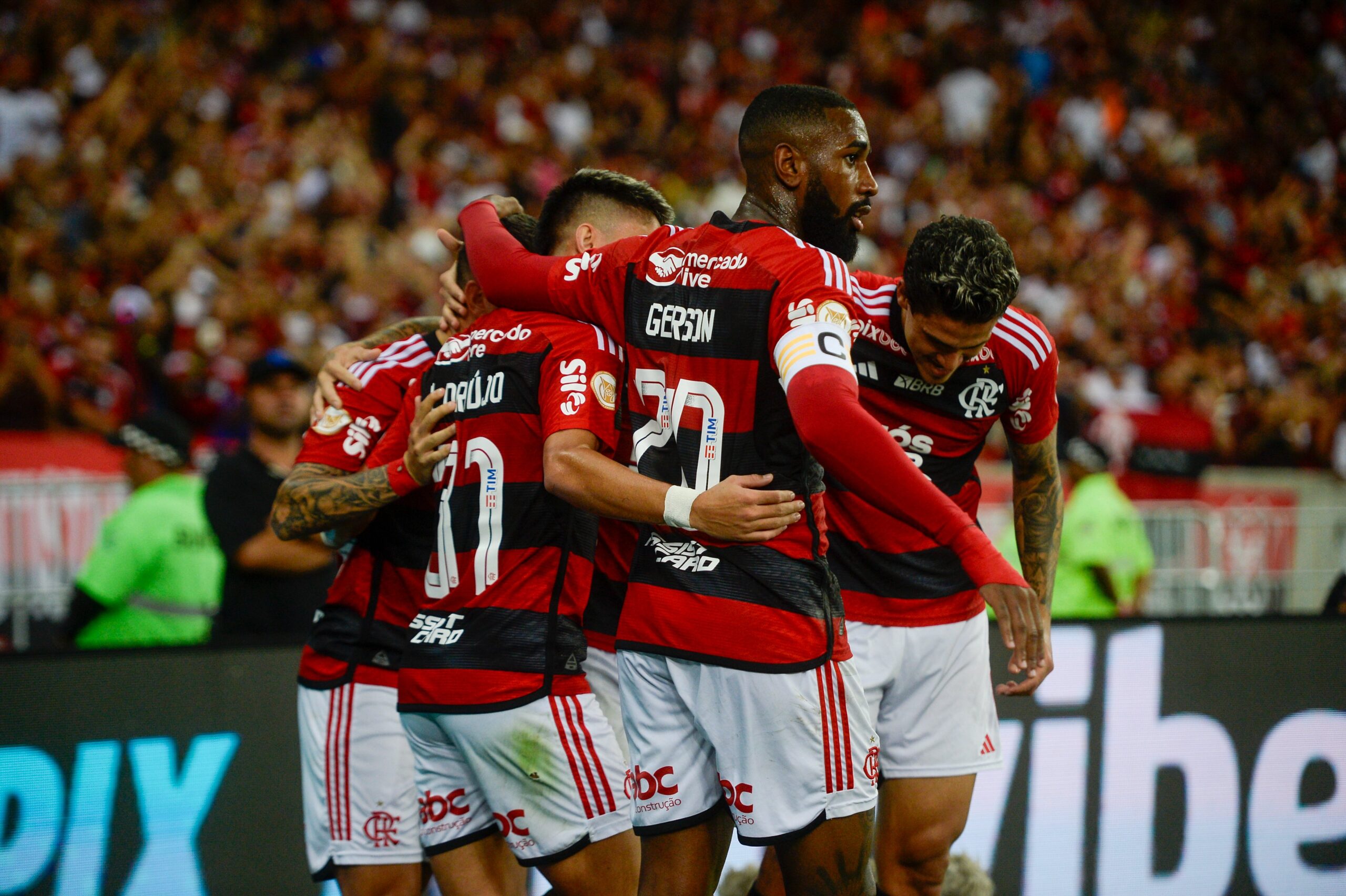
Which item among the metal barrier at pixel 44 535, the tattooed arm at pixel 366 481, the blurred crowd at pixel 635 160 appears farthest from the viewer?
the blurred crowd at pixel 635 160

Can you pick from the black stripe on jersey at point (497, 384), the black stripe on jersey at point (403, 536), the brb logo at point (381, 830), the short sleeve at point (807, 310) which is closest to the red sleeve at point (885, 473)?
the short sleeve at point (807, 310)

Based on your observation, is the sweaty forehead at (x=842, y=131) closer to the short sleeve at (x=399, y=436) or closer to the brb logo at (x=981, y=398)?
the brb logo at (x=981, y=398)

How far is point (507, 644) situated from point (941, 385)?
1.55 metres

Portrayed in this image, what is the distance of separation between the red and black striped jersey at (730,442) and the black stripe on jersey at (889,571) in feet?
2.93

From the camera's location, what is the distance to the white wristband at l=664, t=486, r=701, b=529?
277 cm

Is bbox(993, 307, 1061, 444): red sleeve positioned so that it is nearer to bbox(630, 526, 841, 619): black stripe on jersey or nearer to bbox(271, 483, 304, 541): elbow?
bbox(630, 526, 841, 619): black stripe on jersey

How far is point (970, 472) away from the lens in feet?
13.2

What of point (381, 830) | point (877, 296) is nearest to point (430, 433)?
point (381, 830)

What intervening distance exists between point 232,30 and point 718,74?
21.3 ft

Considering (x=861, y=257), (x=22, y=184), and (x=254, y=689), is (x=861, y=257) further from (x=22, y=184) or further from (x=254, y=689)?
(x=254, y=689)

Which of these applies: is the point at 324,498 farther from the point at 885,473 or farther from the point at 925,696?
the point at 925,696

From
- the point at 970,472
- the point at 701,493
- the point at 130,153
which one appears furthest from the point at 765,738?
the point at 130,153

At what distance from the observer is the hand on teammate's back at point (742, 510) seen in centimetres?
273

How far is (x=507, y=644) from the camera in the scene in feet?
10.2
